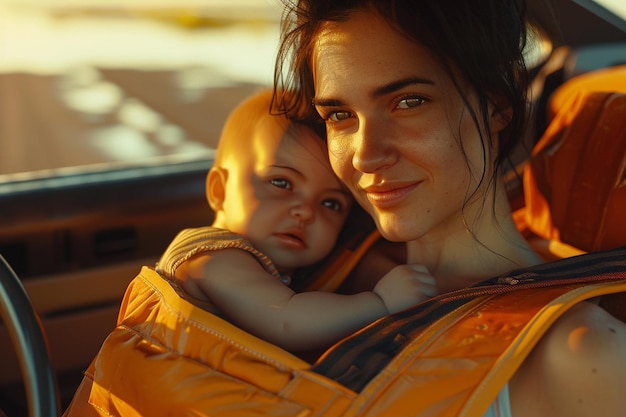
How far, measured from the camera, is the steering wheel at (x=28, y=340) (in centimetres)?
137

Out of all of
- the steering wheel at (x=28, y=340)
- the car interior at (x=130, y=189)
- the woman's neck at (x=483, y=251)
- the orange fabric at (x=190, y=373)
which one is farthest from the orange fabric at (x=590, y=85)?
the steering wheel at (x=28, y=340)

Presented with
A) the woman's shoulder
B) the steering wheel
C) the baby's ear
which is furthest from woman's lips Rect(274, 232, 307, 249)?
the woman's shoulder

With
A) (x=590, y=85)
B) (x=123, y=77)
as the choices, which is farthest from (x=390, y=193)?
(x=123, y=77)

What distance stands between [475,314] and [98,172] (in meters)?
1.30

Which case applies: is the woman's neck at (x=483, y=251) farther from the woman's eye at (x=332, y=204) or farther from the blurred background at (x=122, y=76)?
the blurred background at (x=122, y=76)

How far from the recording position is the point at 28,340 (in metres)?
1.39

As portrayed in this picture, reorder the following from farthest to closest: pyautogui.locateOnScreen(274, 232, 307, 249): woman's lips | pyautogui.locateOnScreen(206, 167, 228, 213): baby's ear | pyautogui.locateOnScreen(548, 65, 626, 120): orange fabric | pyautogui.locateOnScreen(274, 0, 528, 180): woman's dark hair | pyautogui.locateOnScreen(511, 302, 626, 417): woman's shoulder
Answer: pyautogui.locateOnScreen(548, 65, 626, 120): orange fabric, pyautogui.locateOnScreen(206, 167, 228, 213): baby's ear, pyautogui.locateOnScreen(274, 232, 307, 249): woman's lips, pyautogui.locateOnScreen(274, 0, 528, 180): woman's dark hair, pyautogui.locateOnScreen(511, 302, 626, 417): woman's shoulder

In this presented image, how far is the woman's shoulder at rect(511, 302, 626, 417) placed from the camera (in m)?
1.08

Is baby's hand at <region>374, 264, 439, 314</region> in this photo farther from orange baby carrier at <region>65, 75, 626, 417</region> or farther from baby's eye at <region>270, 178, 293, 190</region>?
baby's eye at <region>270, 178, 293, 190</region>

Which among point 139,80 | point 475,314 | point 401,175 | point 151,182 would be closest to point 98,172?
point 151,182

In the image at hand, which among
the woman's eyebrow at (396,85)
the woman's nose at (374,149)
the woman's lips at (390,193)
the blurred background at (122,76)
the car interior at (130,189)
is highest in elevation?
the woman's eyebrow at (396,85)

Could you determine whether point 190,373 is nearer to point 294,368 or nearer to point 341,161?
point 294,368

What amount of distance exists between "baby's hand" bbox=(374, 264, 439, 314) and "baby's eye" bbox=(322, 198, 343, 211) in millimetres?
266

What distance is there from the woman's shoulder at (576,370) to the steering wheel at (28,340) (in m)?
0.67
